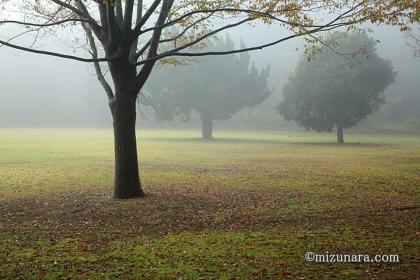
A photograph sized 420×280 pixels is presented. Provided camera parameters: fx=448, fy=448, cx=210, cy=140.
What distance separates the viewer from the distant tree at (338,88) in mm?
44594

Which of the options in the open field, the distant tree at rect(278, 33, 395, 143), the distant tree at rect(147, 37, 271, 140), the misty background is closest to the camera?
the open field

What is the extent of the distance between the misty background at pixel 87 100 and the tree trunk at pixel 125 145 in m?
61.3

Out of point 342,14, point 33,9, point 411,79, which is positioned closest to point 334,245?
point 342,14

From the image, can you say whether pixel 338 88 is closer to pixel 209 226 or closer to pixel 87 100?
pixel 209 226

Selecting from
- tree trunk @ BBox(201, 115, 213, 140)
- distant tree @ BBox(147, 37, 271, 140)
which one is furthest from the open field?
distant tree @ BBox(147, 37, 271, 140)

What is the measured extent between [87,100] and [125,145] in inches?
3655

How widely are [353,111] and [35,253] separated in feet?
134

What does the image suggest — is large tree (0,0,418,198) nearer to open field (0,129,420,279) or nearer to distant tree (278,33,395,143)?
open field (0,129,420,279)

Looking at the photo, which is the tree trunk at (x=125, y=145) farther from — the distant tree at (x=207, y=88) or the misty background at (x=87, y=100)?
the misty background at (x=87, y=100)

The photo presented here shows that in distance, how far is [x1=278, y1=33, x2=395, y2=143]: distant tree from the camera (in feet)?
146

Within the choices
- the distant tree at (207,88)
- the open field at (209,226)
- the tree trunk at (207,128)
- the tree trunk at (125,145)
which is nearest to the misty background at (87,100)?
the distant tree at (207,88)

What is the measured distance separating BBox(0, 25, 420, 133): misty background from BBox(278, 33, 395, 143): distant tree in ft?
84.3

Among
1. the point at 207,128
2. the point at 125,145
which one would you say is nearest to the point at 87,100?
the point at 207,128

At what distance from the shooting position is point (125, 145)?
42.4 feet
